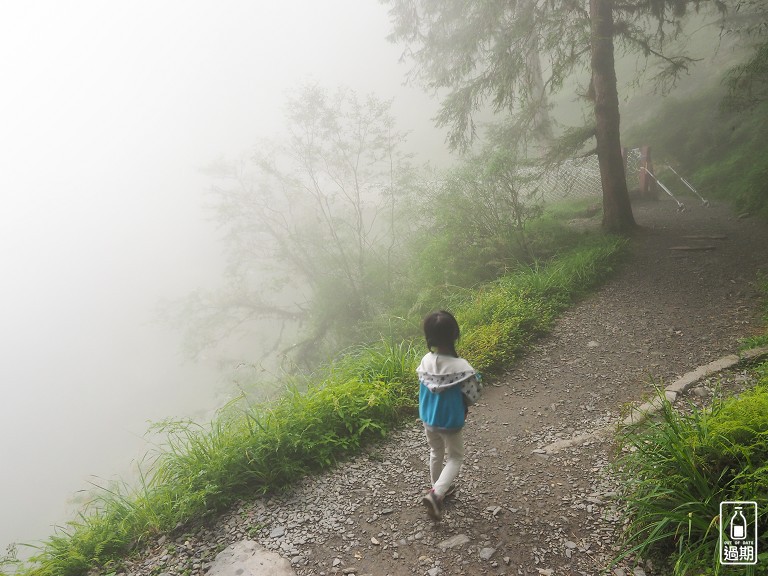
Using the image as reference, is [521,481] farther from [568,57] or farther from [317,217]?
[317,217]

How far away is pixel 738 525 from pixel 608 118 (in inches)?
288

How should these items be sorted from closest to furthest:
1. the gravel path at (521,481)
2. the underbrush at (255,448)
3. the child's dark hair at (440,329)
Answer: the gravel path at (521,481) < the child's dark hair at (440,329) < the underbrush at (255,448)

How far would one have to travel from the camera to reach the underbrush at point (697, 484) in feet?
6.23

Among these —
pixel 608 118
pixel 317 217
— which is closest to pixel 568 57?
pixel 608 118

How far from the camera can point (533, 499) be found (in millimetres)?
2801

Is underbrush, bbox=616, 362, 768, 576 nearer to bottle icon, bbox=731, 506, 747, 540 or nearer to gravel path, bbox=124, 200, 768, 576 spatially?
bottle icon, bbox=731, 506, 747, 540

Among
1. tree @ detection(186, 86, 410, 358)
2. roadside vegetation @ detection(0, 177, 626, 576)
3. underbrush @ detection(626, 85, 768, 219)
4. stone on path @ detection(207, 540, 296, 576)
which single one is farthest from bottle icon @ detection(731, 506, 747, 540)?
tree @ detection(186, 86, 410, 358)

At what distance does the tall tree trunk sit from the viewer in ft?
23.1

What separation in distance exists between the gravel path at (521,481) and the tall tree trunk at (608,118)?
2526 mm

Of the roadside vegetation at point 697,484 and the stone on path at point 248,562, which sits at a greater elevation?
the roadside vegetation at point 697,484

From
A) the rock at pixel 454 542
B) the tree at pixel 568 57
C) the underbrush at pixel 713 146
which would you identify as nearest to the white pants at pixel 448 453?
the rock at pixel 454 542

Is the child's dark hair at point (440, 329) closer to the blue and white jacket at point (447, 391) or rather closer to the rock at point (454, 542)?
the blue and white jacket at point (447, 391)

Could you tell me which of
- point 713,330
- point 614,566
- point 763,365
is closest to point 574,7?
point 713,330

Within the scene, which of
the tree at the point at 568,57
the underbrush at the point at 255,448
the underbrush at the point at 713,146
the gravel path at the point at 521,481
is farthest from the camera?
the underbrush at the point at 713,146
